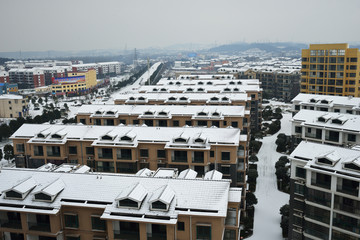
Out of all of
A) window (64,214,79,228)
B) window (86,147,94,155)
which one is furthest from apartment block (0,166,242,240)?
window (86,147,94,155)

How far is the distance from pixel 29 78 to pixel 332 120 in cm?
9112

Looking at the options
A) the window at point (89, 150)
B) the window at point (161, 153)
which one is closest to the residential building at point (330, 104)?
the window at point (161, 153)

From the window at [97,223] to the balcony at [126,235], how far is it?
35.5 inches

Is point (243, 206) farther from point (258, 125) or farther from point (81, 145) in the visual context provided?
point (258, 125)

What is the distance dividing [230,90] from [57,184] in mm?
30035

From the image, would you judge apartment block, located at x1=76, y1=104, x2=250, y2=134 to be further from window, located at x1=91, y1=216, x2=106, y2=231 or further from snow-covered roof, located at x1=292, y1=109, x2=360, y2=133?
window, located at x1=91, y1=216, x2=106, y2=231

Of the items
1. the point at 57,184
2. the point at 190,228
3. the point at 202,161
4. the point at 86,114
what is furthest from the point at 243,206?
the point at 86,114

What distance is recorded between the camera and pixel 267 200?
83.5 ft

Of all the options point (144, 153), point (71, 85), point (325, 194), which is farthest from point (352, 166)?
point (71, 85)

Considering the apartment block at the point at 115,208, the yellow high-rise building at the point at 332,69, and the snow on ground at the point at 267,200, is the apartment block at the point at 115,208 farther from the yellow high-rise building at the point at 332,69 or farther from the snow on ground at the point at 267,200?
the yellow high-rise building at the point at 332,69

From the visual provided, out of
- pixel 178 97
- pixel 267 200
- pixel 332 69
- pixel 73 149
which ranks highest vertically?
pixel 332 69

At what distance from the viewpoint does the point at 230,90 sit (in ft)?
136

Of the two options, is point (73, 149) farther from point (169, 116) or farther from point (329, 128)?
point (329, 128)

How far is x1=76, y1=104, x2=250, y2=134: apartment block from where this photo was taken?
2855 centimetres
